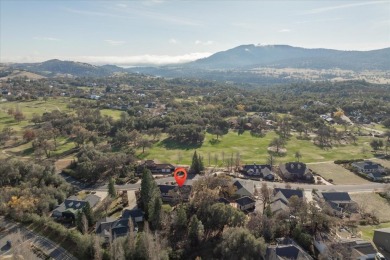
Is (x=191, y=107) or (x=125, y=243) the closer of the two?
(x=125, y=243)

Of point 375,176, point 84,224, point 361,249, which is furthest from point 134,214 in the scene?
point 375,176

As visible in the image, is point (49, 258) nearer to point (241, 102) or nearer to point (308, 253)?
point (308, 253)

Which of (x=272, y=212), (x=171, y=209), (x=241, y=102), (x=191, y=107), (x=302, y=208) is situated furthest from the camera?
(x=241, y=102)

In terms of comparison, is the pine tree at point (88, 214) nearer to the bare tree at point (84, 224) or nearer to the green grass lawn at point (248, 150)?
the bare tree at point (84, 224)

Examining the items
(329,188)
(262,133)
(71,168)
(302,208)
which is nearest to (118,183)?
(71,168)

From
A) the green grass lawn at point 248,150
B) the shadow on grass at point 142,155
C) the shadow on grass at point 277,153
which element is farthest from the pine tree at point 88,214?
the shadow on grass at point 277,153

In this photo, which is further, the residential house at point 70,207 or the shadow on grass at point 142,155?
the shadow on grass at point 142,155

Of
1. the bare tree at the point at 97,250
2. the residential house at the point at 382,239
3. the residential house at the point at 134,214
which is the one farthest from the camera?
the residential house at the point at 134,214
